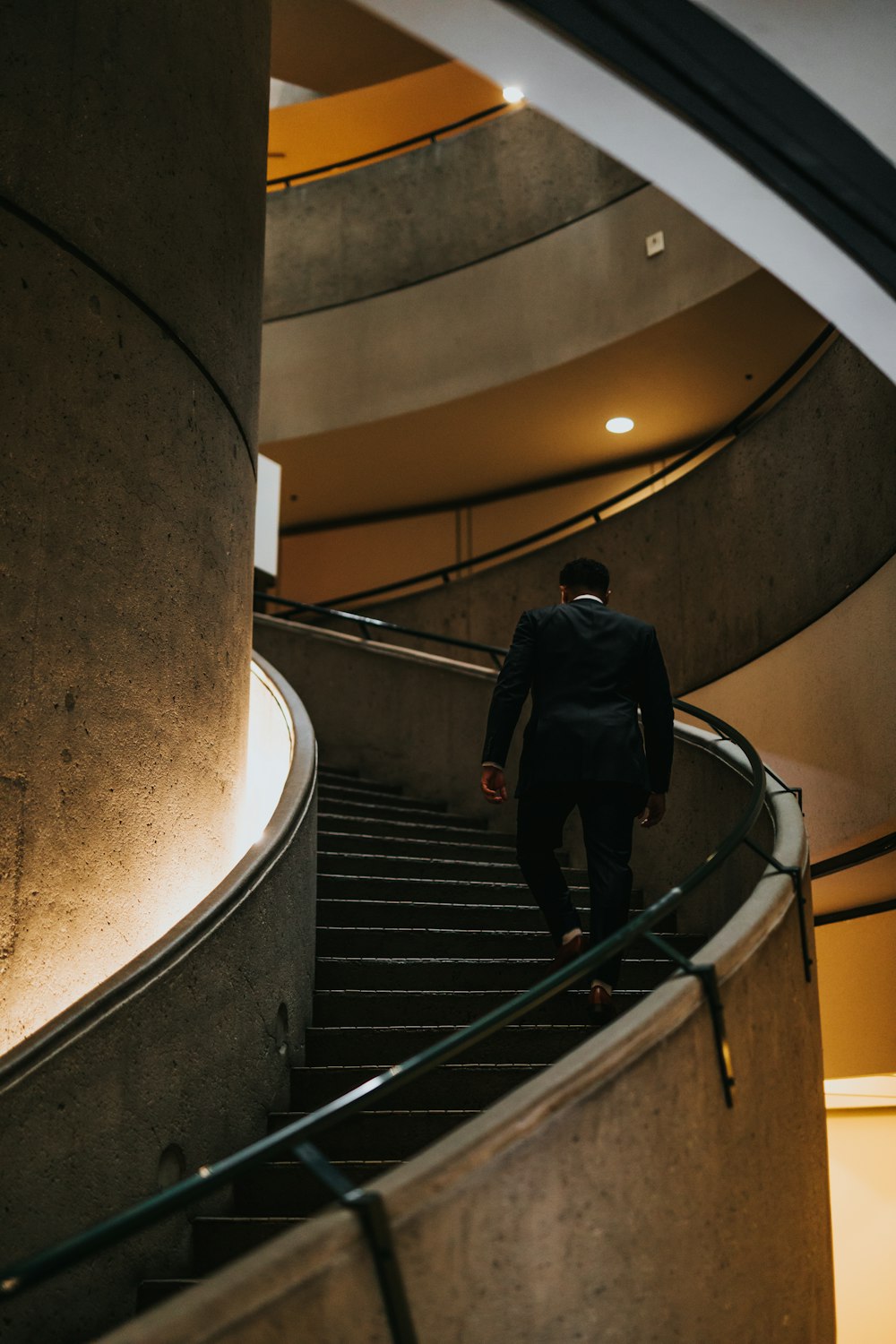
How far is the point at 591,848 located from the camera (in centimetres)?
410

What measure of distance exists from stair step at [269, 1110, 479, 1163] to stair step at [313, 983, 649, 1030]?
2.21ft

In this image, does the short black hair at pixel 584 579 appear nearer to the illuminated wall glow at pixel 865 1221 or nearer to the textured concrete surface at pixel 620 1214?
the textured concrete surface at pixel 620 1214

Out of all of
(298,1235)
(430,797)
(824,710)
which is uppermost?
(824,710)

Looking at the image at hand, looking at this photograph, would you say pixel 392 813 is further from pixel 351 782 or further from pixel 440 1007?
pixel 440 1007

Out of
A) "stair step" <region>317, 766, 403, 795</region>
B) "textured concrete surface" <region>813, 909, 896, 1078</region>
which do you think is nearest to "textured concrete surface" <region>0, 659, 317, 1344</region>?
"stair step" <region>317, 766, 403, 795</region>

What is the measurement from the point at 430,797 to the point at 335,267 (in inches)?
278

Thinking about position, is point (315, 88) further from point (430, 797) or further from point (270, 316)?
point (430, 797)

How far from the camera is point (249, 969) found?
4047mm

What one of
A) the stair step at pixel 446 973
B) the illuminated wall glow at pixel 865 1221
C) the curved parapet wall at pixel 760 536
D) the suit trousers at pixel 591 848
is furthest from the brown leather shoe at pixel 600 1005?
the illuminated wall glow at pixel 865 1221

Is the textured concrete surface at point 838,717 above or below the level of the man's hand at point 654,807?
above

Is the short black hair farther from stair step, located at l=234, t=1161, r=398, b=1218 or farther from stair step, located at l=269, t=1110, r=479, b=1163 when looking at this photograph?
stair step, located at l=234, t=1161, r=398, b=1218

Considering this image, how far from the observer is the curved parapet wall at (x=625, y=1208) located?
2.25 metres

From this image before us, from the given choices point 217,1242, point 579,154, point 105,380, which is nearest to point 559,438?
point 579,154

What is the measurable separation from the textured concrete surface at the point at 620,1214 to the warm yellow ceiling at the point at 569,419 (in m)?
8.05
